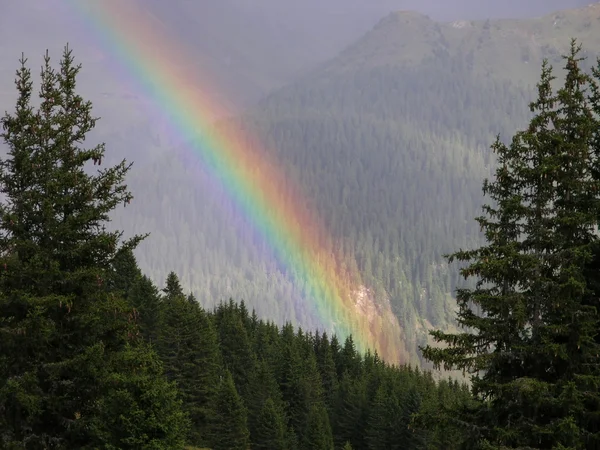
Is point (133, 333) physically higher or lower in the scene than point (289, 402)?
lower

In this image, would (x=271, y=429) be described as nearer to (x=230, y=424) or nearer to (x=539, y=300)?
(x=230, y=424)

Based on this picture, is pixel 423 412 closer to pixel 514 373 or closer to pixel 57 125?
pixel 514 373

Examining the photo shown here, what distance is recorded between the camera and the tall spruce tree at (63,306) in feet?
60.4

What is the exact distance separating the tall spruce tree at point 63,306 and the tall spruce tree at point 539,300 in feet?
32.3

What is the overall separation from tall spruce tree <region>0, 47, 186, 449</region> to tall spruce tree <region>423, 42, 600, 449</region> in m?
9.84

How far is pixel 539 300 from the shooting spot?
16.6 meters

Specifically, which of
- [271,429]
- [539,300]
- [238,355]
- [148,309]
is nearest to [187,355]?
[148,309]

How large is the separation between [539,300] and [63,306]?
13.9 meters

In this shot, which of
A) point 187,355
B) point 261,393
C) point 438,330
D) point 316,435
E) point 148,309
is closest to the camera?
point 438,330

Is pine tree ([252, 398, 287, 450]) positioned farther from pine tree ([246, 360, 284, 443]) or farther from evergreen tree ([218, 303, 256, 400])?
evergreen tree ([218, 303, 256, 400])

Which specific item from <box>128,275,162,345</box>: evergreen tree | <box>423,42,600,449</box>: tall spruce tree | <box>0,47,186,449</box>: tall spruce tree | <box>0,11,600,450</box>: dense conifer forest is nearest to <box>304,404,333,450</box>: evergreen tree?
<box>128,275,162,345</box>: evergreen tree

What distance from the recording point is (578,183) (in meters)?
16.9

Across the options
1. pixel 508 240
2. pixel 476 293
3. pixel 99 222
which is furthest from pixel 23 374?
pixel 508 240

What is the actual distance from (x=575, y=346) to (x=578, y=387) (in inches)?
42.5
